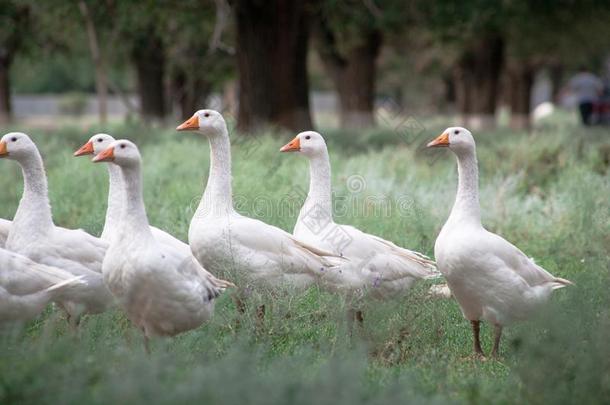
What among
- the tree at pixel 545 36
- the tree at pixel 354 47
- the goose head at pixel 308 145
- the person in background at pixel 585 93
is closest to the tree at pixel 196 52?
the tree at pixel 354 47

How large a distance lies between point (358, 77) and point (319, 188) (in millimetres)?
16594

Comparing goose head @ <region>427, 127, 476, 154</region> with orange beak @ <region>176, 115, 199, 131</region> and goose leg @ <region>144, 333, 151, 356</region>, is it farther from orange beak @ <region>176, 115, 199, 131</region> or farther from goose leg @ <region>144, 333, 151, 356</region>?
goose leg @ <region>144, 333, 151, 356</region>

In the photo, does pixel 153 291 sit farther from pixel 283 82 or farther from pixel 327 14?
pixel 327 14

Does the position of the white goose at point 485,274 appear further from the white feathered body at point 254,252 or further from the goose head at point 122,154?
the goose head at point 122,154

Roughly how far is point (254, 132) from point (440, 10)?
4888 mm

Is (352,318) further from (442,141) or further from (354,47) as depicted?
(354,47)

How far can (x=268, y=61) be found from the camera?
16.1 metres

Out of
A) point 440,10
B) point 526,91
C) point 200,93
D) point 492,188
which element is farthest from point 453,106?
point 492,188

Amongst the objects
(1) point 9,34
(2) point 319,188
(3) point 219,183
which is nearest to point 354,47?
(1) point 9,34

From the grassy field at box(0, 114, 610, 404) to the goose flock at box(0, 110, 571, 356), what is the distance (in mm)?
180

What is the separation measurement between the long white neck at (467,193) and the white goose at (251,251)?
0.86 meters

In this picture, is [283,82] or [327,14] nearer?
[283,82]

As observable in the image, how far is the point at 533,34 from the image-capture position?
24.3m

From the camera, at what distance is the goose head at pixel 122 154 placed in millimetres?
5219
